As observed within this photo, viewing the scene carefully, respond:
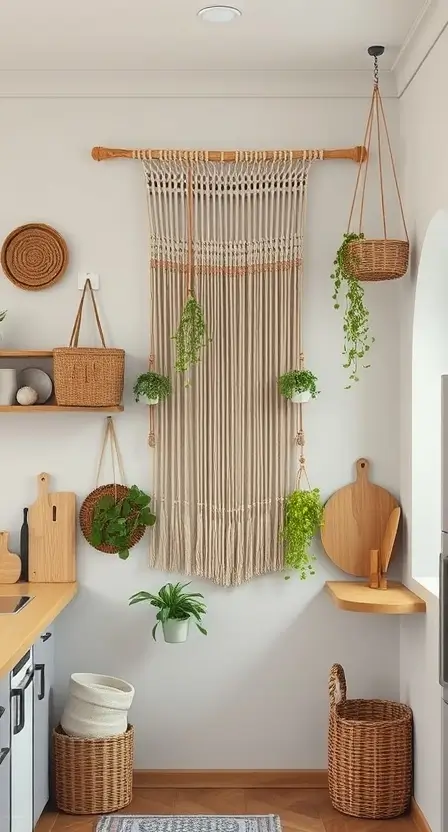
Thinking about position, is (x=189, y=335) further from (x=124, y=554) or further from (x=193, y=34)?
(x=193, y=34)

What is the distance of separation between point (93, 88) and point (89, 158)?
0.27 m

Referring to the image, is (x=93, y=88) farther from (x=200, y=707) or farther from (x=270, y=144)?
(x=200, y=707)

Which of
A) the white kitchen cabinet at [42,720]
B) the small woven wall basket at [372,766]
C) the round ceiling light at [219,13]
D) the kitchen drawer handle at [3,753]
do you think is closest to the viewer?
the kitchen drawer handle at [3,753]

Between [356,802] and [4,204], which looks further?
[4,204]

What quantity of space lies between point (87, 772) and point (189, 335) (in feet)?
5.47

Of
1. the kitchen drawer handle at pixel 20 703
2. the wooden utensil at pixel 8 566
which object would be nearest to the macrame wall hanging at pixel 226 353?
the wooden utensil at pixel 8 566

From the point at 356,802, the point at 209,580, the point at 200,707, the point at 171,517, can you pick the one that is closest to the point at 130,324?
the point at 171,517

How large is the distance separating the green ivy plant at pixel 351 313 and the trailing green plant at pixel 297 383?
0.55 ft

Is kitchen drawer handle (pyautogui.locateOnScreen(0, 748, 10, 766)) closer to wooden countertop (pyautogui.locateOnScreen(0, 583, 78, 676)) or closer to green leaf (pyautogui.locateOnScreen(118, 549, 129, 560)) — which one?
wooden countertop (pyautogui.locateOnScreen(0, 583, 78, 676))

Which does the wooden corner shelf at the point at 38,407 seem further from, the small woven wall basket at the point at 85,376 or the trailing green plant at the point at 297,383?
the trailing green plant at the point at 297,383

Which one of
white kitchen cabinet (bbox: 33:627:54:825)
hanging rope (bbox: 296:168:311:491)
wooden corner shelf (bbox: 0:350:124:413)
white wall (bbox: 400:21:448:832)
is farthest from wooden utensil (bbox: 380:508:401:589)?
white kitchen cabinet (bbox: 33:627:54:825)

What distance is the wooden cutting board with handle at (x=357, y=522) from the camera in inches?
161

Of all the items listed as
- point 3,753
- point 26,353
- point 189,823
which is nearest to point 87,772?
point 189,823

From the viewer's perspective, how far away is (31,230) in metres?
4.07
